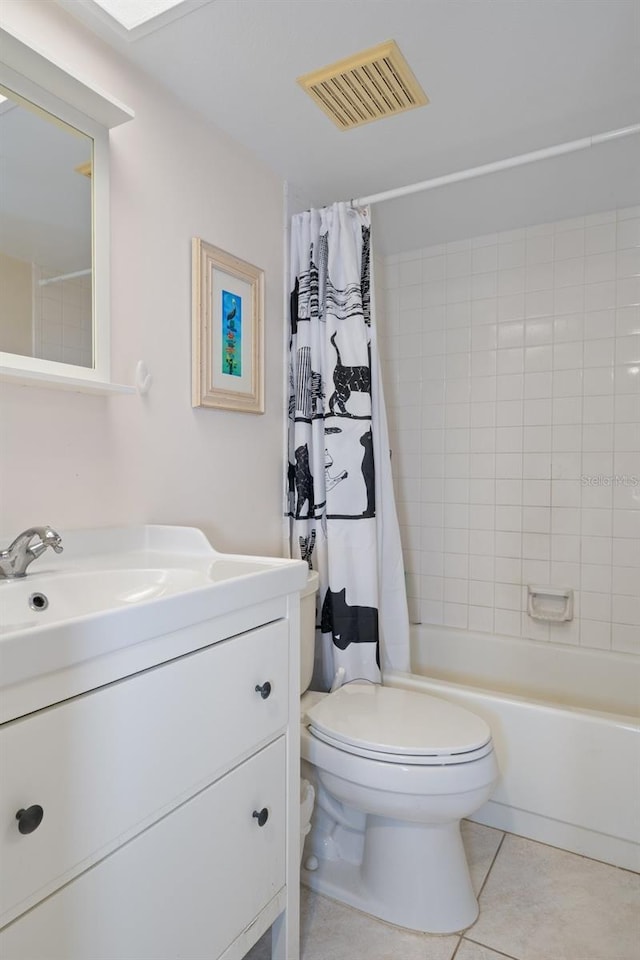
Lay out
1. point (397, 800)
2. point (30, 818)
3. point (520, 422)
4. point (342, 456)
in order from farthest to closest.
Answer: point (520, 422), point (342, 456), point (397, 800), point (30, 818)

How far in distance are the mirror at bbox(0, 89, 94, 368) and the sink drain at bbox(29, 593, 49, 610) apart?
0.49 m

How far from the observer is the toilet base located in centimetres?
138

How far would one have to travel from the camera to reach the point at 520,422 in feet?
7.89

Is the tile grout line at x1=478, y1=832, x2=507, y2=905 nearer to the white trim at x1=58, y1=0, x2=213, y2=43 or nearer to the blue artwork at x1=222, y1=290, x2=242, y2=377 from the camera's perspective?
the blue artwork at x1=222, y1=290, x2=242, y2=377

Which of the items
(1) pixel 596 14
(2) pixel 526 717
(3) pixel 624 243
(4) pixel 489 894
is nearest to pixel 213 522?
(2) pixel 526 717

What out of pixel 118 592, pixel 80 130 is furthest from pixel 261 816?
pixel 80 130

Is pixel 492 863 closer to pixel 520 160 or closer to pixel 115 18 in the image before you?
pixel 520 160

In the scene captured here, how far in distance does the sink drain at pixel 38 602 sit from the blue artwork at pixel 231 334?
3.04 ft

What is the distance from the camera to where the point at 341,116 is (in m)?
1.65

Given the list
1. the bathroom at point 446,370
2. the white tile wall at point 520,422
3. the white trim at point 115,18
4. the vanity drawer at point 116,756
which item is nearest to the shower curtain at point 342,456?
the bathroom at point 446,370

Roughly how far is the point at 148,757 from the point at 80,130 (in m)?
1.29

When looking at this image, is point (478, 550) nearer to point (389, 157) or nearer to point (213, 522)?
point (213, 522)

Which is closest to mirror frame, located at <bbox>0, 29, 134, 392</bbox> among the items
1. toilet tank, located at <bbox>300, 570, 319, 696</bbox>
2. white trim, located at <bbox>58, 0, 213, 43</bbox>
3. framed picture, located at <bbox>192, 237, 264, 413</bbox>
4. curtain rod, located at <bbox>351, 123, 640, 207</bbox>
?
white trim, located at <bbox>58, 0, 213, 43</bbox>

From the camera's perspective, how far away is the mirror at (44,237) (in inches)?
44.7
